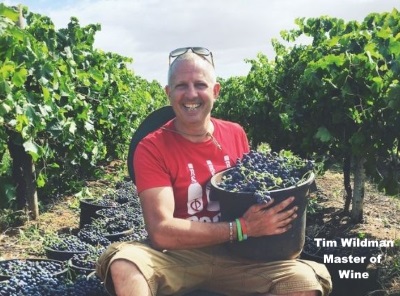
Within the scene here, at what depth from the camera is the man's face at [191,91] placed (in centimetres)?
308

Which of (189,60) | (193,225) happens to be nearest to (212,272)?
(193,225)

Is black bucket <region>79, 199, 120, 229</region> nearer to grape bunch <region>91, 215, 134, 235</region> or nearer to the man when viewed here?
grape bunch <region>91, 215, 134, 235</region>

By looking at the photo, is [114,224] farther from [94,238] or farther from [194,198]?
[194,198]

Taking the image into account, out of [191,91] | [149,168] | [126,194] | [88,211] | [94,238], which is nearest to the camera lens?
[149,168]

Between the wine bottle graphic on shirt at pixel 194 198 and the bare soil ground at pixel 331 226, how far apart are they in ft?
6.41

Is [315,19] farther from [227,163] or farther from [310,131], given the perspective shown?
[227,163]

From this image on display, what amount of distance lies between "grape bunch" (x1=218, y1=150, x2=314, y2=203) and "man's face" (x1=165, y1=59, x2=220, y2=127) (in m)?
0.38

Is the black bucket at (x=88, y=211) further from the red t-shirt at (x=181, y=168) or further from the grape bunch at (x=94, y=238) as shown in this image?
the red t-shirt at (x=181, y=168)

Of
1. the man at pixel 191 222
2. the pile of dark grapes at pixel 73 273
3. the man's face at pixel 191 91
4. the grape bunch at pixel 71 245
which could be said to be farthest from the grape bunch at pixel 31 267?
the man's face at pixel 191 91

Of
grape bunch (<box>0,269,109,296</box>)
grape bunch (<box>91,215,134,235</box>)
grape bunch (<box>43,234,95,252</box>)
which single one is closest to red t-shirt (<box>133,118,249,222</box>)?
grape bunch (<box>0,269,109,296</box>)

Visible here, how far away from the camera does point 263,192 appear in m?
2.62

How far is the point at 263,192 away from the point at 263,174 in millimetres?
159

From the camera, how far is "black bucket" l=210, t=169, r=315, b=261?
8.89 feet

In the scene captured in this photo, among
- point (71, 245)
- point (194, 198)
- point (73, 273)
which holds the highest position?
point (194, 198)
